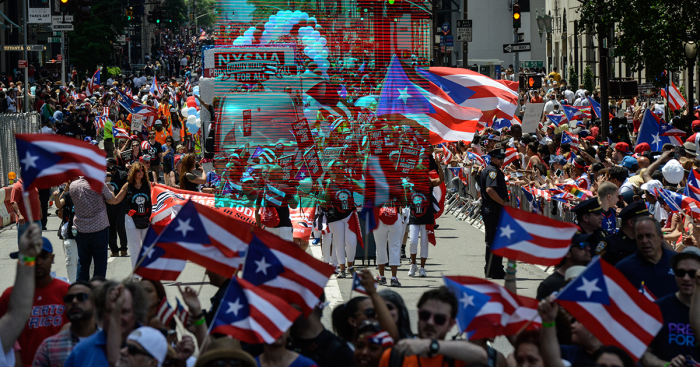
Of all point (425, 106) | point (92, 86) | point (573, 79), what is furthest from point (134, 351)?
point (573, 79)

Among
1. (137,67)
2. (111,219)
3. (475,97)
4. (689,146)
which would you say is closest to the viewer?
(689,146)

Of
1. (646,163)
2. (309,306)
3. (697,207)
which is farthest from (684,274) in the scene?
(646,163)

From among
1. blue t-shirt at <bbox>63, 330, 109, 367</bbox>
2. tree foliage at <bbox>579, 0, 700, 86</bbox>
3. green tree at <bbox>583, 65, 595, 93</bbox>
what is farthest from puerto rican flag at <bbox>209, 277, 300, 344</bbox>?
green tree at <bbox>583, 65, 595, 93</bbox>

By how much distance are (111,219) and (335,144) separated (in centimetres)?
491

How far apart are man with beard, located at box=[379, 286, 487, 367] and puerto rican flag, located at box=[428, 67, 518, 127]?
41.9 feet

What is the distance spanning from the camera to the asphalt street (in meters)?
11.7

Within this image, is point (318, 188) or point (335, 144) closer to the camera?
point (318, 188)

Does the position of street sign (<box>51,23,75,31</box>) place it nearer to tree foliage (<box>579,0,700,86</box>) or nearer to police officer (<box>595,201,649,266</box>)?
tree foliage (<box>579,0,700,86</box>)

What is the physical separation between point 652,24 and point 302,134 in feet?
32.8

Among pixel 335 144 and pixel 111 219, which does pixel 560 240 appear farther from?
pixel 335 144

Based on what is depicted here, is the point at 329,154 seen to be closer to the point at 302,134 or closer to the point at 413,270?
the point at 302,134

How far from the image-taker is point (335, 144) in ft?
60.3

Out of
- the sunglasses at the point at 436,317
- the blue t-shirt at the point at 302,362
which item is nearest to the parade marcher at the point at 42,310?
the blue t-shirt at the point at 302,362

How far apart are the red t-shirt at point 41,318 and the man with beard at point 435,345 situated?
2268mm
